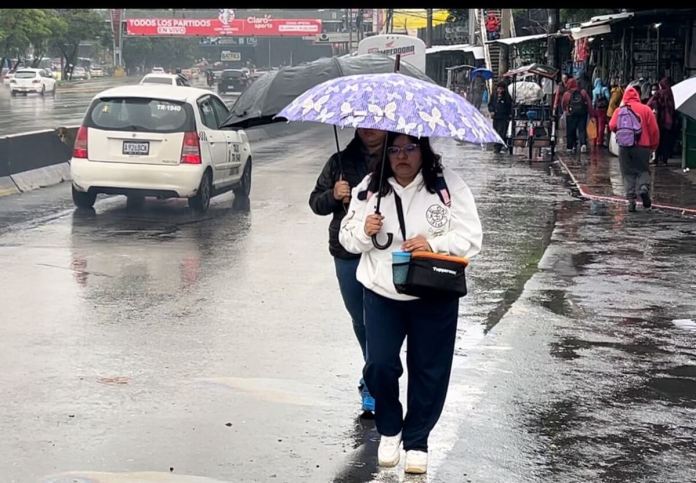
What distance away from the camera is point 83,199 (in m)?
15.9

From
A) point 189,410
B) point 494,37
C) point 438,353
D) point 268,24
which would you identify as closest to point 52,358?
point 189,410

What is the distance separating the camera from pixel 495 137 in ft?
18.0

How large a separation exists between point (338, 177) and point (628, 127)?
10520mm

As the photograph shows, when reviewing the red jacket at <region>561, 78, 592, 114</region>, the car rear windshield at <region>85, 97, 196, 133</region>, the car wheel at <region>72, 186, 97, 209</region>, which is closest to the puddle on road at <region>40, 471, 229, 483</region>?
the car rear windshield at <region>85, 97, 196, 133</region>

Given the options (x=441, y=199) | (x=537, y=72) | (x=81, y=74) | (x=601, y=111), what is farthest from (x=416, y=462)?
(x=81, y=74)

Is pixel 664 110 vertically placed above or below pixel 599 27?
below

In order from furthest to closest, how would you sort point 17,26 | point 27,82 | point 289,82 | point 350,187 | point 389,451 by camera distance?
point 17,26 < point 27,82 < point 289,82 < point 350,187 < point 389,451

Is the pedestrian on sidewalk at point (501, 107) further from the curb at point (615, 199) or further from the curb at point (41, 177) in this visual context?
the curb at point (41, 177)

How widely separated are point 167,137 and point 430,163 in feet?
33.8

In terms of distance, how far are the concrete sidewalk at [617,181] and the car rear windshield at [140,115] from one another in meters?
6.33

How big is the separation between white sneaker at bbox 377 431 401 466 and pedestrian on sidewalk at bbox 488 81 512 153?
76.6 ft

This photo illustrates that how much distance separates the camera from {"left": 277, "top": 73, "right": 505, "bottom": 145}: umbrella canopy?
5.27 meters

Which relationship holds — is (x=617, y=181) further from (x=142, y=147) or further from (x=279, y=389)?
(x=279, y=389)

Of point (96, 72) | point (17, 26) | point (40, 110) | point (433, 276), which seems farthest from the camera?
point (96, 72)
